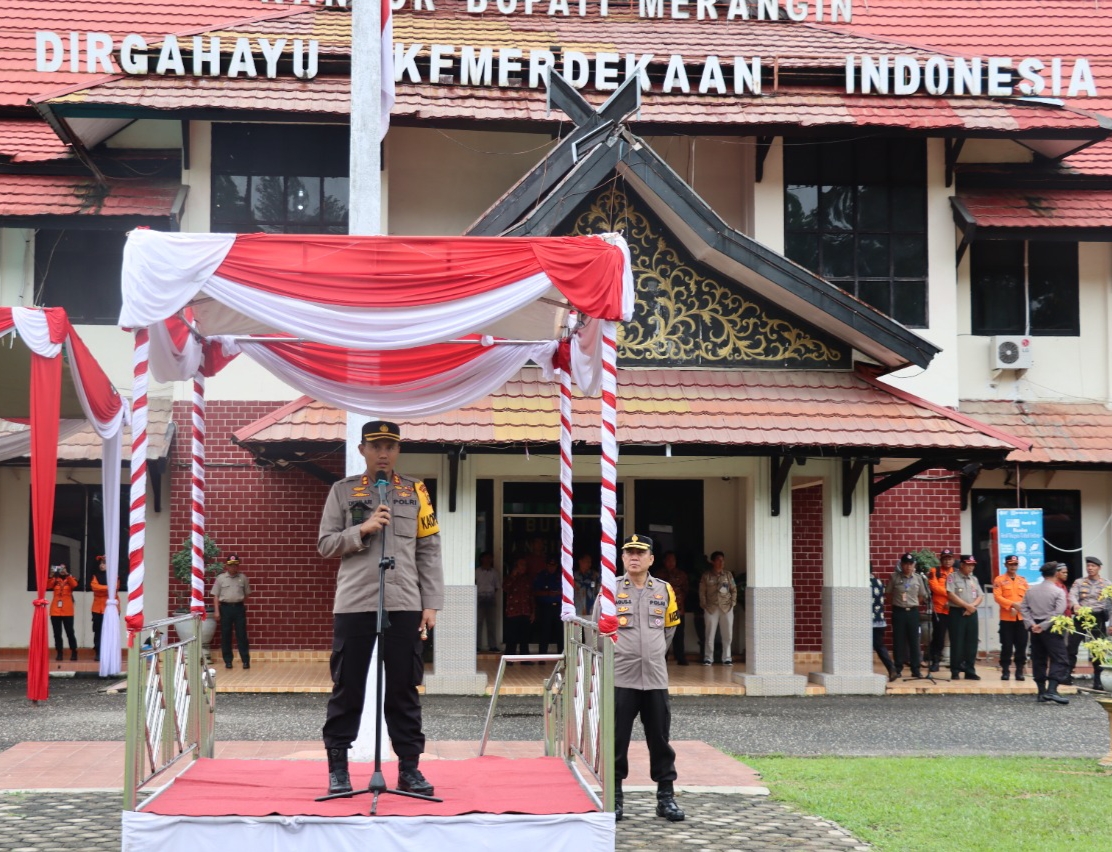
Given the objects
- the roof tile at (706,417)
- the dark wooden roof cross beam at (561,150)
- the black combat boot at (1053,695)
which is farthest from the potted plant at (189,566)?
the black combat boot at (1053,695)

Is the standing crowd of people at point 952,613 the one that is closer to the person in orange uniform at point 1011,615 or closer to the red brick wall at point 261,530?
the person in orange uniform at point 1011,615

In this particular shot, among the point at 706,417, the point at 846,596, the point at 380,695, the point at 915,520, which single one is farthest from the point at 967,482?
the point at 380,695

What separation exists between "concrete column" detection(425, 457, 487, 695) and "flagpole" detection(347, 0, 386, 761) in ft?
19.4

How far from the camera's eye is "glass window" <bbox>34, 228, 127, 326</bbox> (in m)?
19.3

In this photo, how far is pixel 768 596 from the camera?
16984 millimetres

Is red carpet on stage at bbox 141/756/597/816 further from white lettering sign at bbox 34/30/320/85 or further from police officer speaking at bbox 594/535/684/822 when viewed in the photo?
white lettering sign at bbox 34/30/320/85

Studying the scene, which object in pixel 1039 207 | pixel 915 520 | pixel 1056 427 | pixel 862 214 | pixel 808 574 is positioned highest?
pixel 1039 207

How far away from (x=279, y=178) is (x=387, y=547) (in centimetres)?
1286

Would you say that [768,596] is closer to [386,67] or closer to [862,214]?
[862,214]

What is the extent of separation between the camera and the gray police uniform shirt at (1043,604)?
16.0 meters

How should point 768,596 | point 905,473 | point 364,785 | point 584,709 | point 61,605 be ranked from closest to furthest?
point 364,785 < point 584,709 < point 768,596 < point 905,473 < point 61,605

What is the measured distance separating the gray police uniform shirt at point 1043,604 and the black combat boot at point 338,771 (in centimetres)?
1111

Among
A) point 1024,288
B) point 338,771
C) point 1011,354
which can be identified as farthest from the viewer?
point 1024,288

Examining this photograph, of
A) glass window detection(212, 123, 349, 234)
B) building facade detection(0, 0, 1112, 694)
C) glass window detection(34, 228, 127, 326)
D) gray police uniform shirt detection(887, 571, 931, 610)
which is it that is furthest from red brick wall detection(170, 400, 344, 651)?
Answer: gray police uniform shirt detection(887, 571, 931, 610)
